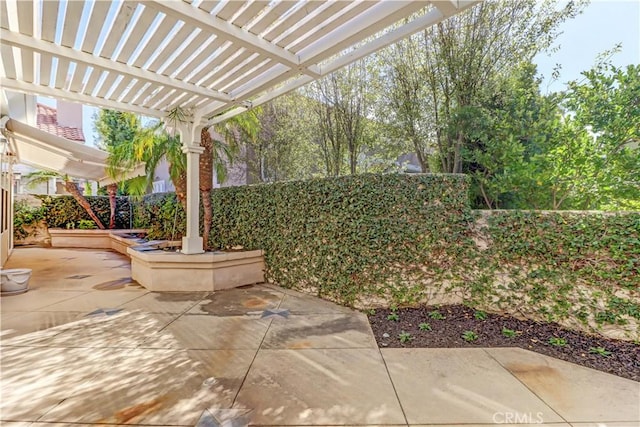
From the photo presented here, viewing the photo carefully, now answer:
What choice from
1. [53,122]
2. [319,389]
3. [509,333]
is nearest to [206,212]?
[319,389]

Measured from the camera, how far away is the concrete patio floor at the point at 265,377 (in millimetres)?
2201

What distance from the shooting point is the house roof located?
9.85 ft

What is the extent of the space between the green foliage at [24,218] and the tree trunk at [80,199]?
139 cm

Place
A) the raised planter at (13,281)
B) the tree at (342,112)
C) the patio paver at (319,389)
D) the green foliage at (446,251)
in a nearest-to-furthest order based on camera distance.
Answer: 1. the patio paver at (319,389)
2. the green foliage at (446,251)
3. the raised planter at (13,281)
4. the tree at (342,112)

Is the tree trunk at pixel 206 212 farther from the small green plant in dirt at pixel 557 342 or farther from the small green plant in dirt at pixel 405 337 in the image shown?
the small green plant in dirt at pixel 557 342

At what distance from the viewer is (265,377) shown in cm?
268

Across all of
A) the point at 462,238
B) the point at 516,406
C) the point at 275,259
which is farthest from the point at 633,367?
the point at 275,259

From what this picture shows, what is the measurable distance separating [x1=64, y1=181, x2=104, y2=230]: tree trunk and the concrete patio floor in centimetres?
865

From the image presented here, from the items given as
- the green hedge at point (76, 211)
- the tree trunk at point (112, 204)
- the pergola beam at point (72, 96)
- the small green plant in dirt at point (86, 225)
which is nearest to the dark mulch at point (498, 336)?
the pergola beam at point (72, 96)

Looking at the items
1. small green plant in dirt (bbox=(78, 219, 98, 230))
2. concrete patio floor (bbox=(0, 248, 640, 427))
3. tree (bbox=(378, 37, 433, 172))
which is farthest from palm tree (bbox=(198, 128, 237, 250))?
small green plant in dirt (bbox=(78, 219, 98, 230))

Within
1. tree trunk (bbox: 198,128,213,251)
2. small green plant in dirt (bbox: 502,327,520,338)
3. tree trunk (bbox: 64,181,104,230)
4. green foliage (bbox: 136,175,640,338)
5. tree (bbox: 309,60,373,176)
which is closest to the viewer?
green foliage (bbox: 136,175,640,338)

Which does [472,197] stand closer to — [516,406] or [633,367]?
[633,367]

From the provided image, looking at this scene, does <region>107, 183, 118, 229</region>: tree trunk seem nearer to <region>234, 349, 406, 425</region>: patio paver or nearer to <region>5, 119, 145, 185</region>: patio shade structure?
<region>5, 119, 145, 185</region>: patio shade structure

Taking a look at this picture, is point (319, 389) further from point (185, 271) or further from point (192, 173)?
point (192, 173)
